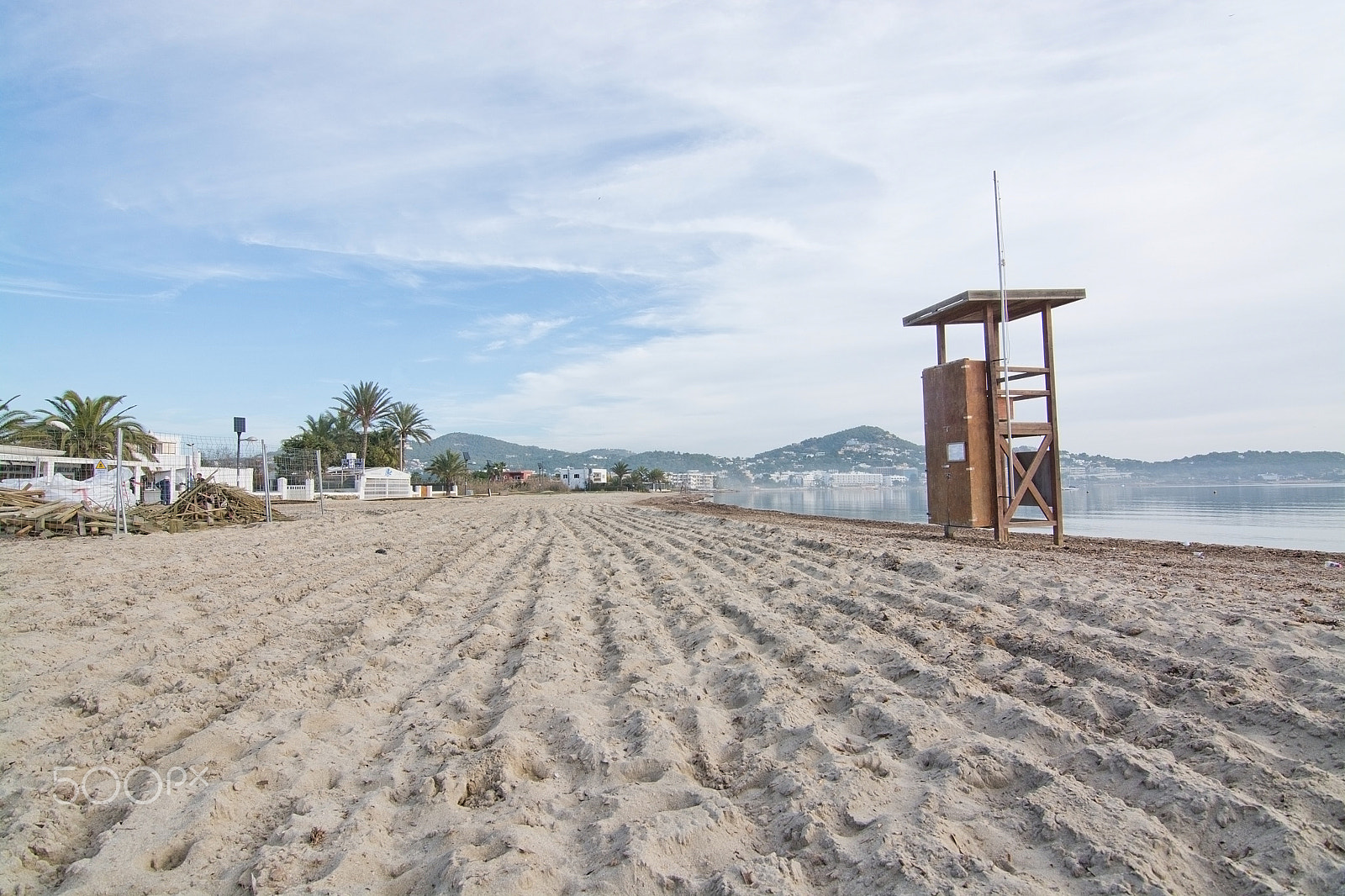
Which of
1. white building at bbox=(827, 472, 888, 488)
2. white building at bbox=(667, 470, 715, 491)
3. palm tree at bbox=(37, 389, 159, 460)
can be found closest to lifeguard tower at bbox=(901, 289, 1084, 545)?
palm tree at bbox=(37, 389, 159, 460)

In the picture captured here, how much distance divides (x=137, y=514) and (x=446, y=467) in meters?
40.9

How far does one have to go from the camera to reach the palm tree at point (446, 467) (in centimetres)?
5486

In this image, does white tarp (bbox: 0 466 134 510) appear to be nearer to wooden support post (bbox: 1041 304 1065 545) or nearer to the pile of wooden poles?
the pile of wooden poles

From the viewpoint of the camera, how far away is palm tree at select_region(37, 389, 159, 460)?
1201 inches

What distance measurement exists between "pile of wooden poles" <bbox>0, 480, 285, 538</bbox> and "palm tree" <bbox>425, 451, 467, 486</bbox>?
37.6 m

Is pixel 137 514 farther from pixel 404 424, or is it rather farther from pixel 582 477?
pixel 582 477

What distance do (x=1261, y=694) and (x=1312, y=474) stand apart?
369 feet

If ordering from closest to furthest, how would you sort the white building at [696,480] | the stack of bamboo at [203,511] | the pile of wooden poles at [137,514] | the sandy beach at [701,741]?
1. the sandy beach at [701,741]
2. the pile of wooden poles at [137,514]
3. the stack of bamboo at [203,511]
4. the white building at [696,480]

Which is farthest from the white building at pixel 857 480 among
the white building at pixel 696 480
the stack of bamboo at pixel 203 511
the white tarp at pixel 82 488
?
the white tarp at pixel 82 488

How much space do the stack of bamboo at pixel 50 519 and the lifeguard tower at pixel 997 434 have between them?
1440 cm

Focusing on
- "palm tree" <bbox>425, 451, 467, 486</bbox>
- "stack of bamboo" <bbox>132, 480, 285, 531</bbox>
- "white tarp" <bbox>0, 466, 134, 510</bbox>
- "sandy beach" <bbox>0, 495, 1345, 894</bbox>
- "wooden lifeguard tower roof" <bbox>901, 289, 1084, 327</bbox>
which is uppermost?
"wooden lifeguard tower roof" <bbox>901, 289, 1084, 327</bbox>

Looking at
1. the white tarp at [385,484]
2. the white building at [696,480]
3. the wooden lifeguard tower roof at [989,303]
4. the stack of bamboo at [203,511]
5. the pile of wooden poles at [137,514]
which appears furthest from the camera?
the white building at [696,480]

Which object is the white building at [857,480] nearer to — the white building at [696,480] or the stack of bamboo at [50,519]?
the white building at [696,480]

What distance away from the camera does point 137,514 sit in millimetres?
14453
